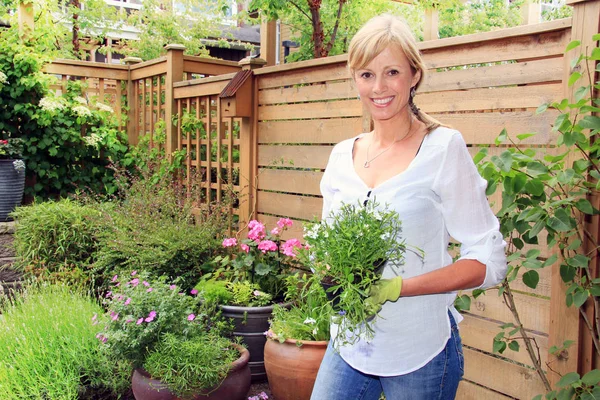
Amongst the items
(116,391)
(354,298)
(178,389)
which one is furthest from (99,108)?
(354,298)

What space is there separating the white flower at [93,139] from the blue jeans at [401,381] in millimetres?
5691

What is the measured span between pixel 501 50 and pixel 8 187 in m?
5.07

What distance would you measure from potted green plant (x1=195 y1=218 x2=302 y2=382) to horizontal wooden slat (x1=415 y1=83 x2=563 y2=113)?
1143 millimetres

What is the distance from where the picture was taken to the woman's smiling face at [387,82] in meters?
1.76

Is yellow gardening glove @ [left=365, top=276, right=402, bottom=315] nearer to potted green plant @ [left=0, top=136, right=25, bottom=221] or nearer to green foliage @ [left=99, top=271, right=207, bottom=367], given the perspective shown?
green foliage @ [left=99, top=271, right=207, bottom=367]

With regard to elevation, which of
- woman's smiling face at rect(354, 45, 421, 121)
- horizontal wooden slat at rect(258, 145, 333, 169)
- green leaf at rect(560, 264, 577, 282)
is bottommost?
green leaf at rect(560, 264, 577, 282)

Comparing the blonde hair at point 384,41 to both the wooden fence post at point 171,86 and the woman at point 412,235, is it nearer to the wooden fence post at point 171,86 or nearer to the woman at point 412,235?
the woman at point 412,235

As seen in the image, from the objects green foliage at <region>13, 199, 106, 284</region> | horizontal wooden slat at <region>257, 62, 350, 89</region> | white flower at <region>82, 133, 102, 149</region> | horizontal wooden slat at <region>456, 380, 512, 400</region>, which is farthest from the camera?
white flower at <region>82, 133, 102, 149</region>

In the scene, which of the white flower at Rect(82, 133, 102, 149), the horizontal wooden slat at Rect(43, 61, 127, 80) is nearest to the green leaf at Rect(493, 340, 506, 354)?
the white flower at Rect(82, 133, 102, 149)

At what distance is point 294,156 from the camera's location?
453 cm

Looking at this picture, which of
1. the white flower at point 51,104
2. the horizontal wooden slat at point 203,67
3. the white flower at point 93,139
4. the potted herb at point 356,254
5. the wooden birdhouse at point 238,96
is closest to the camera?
the potted herb at point 356,254

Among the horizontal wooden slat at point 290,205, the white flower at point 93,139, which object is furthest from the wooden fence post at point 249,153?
the white flower at point 93,139

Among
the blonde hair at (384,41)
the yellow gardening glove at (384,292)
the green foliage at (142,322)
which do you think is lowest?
the green foliage at (142,322)

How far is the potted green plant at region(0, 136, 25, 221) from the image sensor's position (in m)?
6.35
